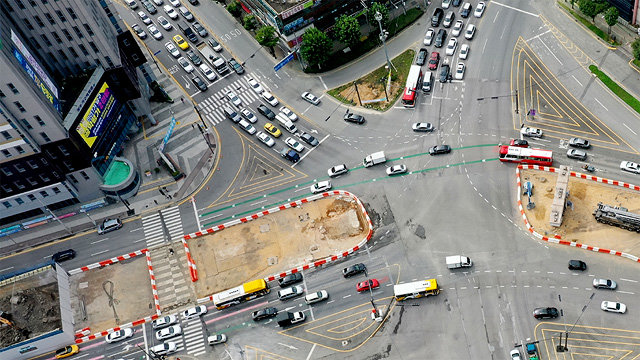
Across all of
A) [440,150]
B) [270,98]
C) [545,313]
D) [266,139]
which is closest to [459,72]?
[440,150]

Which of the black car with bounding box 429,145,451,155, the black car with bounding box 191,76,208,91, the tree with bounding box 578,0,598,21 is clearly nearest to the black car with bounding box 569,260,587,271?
the black car with bounding box 429,145,451,155

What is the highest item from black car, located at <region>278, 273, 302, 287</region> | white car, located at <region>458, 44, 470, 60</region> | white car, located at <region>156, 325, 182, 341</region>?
white car, located at <region>458, 44, 470, 60</region>

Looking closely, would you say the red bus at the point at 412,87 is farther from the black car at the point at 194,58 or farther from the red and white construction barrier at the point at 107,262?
the red and white construction barrier at the point at 107,262

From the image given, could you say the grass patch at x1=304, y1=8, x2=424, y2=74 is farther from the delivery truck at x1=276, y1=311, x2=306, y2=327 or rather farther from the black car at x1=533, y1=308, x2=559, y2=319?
the black car at x1=533, y1=308, x2=559, y2=319

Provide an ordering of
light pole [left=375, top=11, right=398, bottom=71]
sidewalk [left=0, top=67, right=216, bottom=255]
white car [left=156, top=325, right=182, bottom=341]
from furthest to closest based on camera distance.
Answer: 1. light pole [left=375, top=11, right=398, bottom=71]
2. sidewalk [left=0, top=67, right=216, bottom=255]
3. white car [left=156, top=325, right=182, bottom=341]

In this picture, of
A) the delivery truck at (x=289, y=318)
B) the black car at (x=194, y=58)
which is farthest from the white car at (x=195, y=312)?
the black car at (x=194, y=58)

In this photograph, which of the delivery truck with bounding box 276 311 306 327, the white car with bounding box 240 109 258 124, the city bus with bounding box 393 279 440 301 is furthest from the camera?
the white car with bounding box 240 109 258 124

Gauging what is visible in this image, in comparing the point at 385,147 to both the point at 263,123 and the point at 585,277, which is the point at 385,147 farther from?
the point at 585,277
